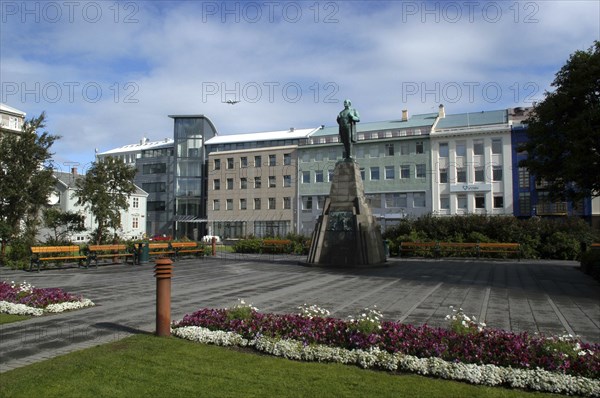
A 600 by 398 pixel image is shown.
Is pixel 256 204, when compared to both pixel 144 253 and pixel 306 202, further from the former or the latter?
pixel 144 253

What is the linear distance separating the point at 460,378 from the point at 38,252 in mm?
19768

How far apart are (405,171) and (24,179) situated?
43500 millimetres

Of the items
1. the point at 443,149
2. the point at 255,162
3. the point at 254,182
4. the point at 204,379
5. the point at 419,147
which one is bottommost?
the point at 204,379

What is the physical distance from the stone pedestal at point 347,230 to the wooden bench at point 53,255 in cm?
1132

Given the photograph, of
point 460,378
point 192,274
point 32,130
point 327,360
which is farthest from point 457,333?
point 32,130

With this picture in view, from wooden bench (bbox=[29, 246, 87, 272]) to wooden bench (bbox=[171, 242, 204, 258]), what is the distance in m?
6.04

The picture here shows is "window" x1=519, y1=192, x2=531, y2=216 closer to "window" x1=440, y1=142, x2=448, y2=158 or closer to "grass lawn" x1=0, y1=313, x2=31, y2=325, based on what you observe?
"window" x1=440, y1=142, x2=448, y2=158

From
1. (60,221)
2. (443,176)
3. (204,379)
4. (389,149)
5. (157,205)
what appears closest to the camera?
(204,379)

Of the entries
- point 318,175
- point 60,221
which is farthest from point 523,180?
point 60,221

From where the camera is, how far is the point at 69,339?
25.1ft

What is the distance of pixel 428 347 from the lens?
6.33 metres

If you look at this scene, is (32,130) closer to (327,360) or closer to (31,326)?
(31,326)

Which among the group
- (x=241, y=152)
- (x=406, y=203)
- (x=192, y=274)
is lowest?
(x=192, y=274)

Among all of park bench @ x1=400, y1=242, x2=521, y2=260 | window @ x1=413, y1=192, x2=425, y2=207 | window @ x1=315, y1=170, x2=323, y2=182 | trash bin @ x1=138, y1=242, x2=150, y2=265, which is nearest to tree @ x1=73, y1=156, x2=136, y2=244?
trash bin @ x1=138, y1=242, x2=150, y2=265
